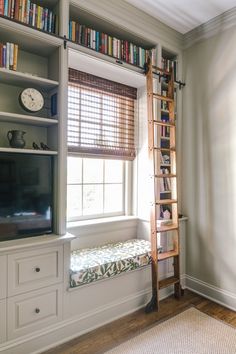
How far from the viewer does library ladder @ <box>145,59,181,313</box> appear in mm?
2324

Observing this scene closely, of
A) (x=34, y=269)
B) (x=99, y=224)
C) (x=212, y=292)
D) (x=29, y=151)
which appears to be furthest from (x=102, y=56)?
(x=212, y=292)

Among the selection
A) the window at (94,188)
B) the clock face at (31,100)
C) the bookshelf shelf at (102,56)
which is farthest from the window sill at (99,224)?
the bookshelf shelf at (102,56)

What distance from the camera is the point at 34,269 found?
5.79ft

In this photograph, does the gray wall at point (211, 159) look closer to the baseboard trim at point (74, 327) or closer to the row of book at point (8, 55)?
the baseboard trim at point (74, 327)

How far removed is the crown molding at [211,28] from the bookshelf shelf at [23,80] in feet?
5.84

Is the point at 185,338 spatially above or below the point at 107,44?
below

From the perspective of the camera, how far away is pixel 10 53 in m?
1.77

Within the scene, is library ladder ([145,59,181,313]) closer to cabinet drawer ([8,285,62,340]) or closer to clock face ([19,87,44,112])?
cabinet drawer ([8,285,62,340])

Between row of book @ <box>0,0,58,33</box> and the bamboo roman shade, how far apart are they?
522 millimetres

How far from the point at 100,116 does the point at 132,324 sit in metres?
2.05

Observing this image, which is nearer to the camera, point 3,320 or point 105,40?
point 3,320

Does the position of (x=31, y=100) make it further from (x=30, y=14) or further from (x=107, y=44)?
(x=107, y=44)

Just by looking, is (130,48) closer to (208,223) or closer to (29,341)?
(208,223)

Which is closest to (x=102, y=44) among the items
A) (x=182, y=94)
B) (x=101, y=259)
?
(x=182, y=94)
